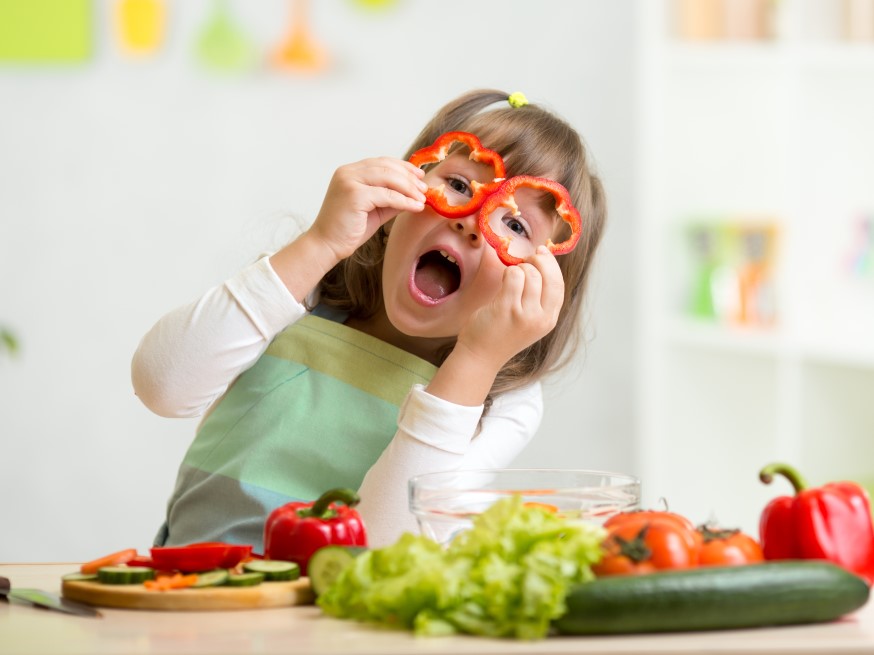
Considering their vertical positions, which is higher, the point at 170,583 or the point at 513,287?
the point at 513,287

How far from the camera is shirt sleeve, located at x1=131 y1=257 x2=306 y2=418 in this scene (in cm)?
155

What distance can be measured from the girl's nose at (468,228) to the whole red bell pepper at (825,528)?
669 millimetres

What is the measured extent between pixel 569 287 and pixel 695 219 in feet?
5.83

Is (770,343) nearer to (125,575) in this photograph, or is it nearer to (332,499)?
(332,499)

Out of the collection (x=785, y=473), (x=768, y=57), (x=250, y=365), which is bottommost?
(x=785, y=473)

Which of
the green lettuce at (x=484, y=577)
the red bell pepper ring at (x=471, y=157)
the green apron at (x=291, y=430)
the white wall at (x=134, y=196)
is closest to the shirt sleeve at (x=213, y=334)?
the green apron at (x=291, y=430)

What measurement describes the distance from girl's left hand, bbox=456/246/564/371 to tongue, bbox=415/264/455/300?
0.78ft

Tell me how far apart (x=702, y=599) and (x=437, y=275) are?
0.92 m

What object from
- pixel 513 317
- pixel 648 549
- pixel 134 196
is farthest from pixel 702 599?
pixel 134 196

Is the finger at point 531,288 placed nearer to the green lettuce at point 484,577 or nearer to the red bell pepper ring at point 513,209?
the red bell pepper ring at point 513,209

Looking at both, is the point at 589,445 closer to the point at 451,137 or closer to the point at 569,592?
the point at 451,137

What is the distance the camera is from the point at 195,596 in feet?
3.22

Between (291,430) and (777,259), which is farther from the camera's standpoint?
(777,259)

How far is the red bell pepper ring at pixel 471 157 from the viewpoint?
5.30ft
